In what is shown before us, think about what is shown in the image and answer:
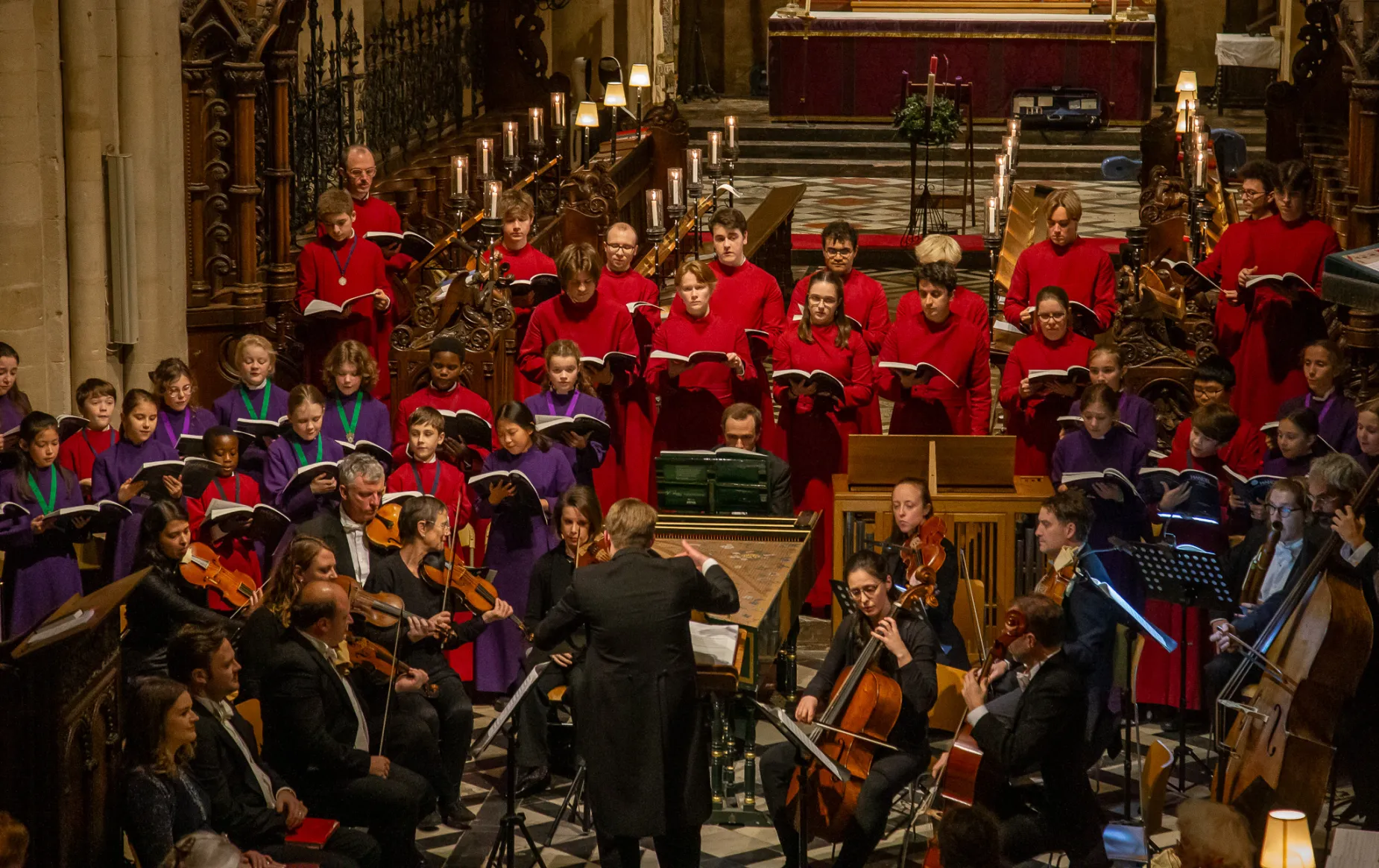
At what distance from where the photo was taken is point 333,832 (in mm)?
6305

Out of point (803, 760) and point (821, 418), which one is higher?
point (821, 418)

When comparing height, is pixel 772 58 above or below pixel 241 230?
above

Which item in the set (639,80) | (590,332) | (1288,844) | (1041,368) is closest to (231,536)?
(590,332)

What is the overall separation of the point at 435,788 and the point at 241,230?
4.36 metres

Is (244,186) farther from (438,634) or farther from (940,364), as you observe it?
(438,634)

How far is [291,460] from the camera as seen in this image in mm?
8344

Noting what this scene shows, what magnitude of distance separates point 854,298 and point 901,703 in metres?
3.62

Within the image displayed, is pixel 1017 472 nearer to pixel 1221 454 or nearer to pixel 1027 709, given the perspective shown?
pixel 1221 454

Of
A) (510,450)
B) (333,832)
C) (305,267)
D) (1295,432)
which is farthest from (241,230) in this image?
(1295,432)

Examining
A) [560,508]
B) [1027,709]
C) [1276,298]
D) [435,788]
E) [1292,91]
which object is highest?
[1292,91]

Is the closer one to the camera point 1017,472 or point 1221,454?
point 1221,454

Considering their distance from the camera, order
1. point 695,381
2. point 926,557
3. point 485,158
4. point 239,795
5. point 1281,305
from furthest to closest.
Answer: point 485,158
point 1281,305
point 695,381
point 926,557
point 239,795

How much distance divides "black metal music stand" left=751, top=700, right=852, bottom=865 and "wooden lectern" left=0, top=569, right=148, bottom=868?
198 cm

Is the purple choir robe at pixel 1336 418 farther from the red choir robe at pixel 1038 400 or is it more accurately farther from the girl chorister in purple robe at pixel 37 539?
the girl chorister in purple robe at pixel 37 539
